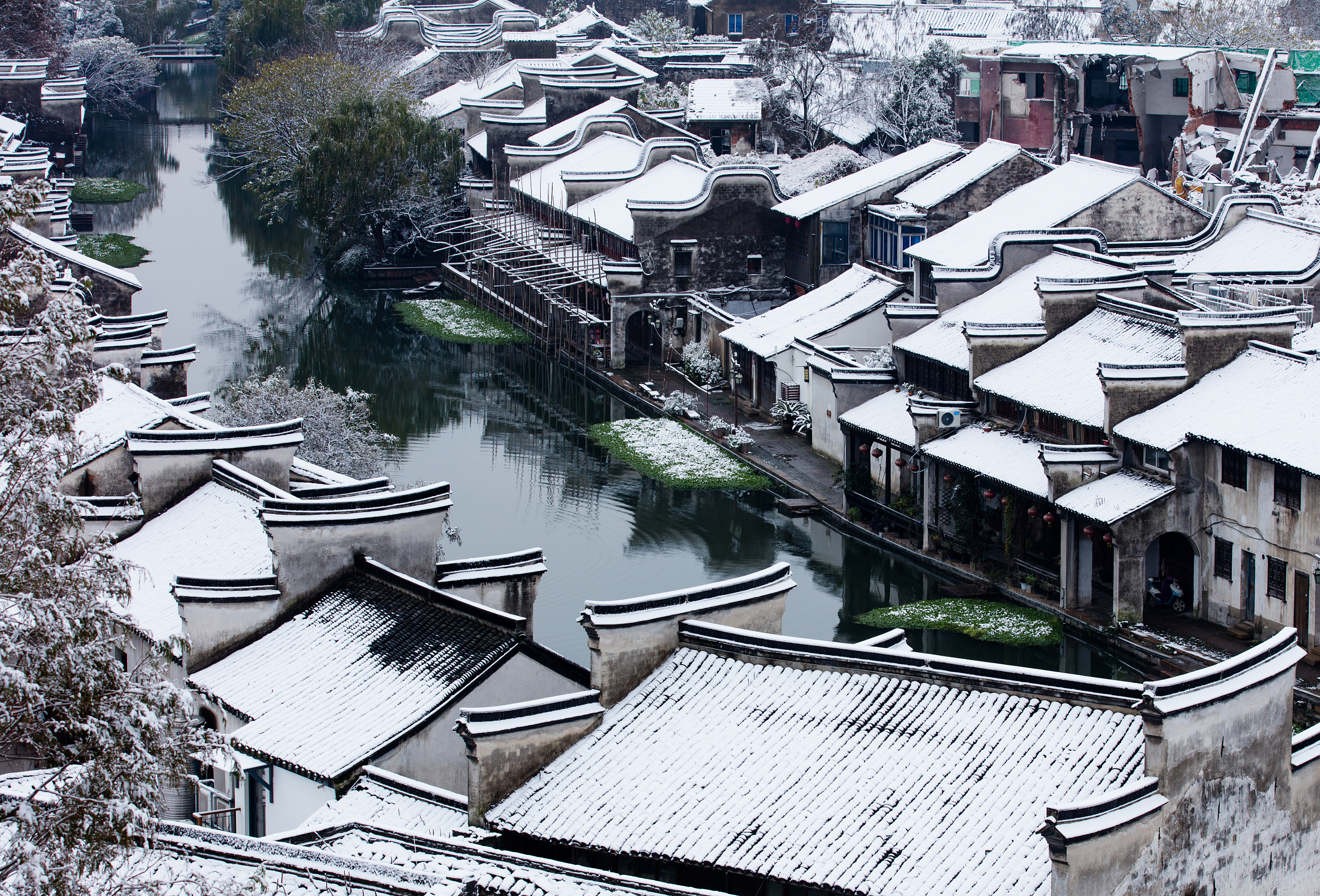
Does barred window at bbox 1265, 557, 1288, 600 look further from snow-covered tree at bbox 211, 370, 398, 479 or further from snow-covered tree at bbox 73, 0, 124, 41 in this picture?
snow-covered tree at bbox 73, 0, 124, 41

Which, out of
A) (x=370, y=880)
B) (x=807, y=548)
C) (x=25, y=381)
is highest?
(x=25, y=381)

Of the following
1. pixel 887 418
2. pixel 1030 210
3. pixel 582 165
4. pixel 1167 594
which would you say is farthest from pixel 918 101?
pixel 1167 594

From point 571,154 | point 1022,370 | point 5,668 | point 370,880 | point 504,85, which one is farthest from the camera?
point 504,85

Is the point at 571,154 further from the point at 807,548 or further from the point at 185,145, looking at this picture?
the point at 185,145

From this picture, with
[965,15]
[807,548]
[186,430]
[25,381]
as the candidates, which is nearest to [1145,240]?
[807,548]

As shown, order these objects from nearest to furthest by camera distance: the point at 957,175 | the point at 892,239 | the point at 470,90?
the point at 957,175 → the point at 892,239 → the point at 470,90

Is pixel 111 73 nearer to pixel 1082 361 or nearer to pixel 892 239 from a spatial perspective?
pixel 892 239

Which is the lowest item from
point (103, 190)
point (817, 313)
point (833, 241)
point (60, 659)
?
point (817, 313)
